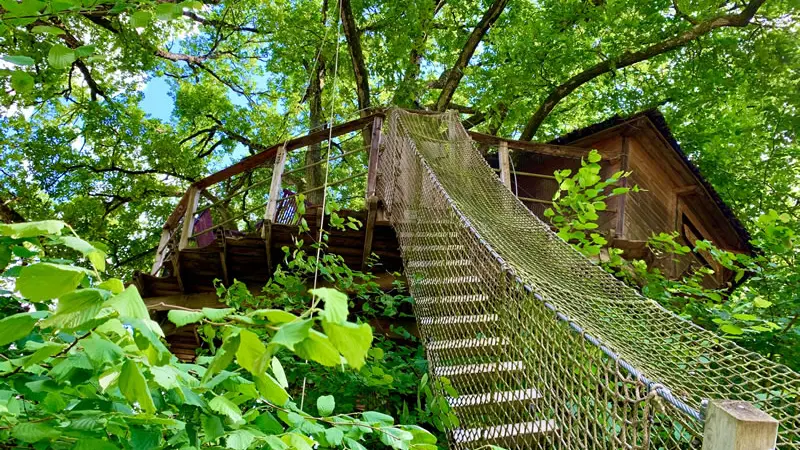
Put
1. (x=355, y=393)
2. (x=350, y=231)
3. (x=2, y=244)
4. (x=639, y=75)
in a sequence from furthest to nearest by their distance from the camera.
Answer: (x=639, y=75), (x=350, y=231), (x=355, y=393), (x=2, y=244)

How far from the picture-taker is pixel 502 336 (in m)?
2.31

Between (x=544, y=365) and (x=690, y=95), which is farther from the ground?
(x=690, y=95)

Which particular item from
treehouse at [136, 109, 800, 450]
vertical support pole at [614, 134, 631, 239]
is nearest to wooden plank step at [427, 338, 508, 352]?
treehouse at [136, 109, 800, 450]

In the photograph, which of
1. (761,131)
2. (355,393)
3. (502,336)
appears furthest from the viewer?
(761,131)

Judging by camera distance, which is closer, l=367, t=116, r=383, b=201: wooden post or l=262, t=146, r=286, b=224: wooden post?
l=262, t=146, r=286, b=224: wooden post

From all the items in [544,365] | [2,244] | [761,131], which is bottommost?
[544,365]

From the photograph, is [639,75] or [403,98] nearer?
[403,98]

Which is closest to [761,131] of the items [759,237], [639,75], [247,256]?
[639,75]

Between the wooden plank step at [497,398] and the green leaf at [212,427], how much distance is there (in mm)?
1320

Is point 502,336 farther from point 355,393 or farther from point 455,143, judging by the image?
point 455,143

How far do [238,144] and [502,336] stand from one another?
11855mm

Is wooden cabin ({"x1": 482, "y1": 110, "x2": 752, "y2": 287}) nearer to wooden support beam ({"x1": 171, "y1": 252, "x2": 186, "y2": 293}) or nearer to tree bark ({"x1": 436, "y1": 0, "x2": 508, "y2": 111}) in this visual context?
tree bark ({"x1": 436, "y1": 0, "x2": 508, "y2": 111})

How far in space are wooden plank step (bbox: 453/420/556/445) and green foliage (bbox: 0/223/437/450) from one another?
93 centimetres

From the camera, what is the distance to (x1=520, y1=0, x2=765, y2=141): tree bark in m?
7.17
